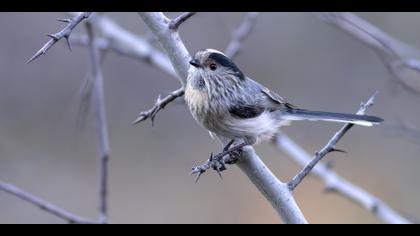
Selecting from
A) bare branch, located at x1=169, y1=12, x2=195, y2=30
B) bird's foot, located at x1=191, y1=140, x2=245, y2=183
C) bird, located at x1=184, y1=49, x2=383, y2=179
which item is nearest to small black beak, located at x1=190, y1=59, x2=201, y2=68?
bird, located at x1=184, y1=49, x2=383, y2=179

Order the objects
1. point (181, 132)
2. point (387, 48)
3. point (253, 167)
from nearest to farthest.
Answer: point (253, 167), point (387, 48), point (181, 132)

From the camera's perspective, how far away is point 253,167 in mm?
2963

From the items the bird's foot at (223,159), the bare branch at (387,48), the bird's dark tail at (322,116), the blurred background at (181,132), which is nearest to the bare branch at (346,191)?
the bird's dark tail at (322,116)

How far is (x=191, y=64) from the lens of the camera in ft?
10.7

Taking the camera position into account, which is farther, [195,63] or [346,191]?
[346,191]

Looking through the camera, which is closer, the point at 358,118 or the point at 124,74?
the point at 358,118

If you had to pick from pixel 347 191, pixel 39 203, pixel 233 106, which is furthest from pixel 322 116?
pixel 39 203

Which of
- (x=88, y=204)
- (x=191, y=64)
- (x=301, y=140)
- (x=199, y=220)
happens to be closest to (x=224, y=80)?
(x=191, y=64)

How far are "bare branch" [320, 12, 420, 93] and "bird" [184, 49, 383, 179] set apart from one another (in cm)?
35

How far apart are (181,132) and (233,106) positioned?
613 centimetres

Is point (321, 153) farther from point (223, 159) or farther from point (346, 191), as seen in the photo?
point (346, 191)

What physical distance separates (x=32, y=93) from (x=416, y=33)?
5972mm

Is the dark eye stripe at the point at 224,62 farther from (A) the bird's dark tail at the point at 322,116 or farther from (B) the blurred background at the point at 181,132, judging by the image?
(B) the blurred background at the point at 181,132

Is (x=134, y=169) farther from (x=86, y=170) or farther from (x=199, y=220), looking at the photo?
(x=199, y=220)
